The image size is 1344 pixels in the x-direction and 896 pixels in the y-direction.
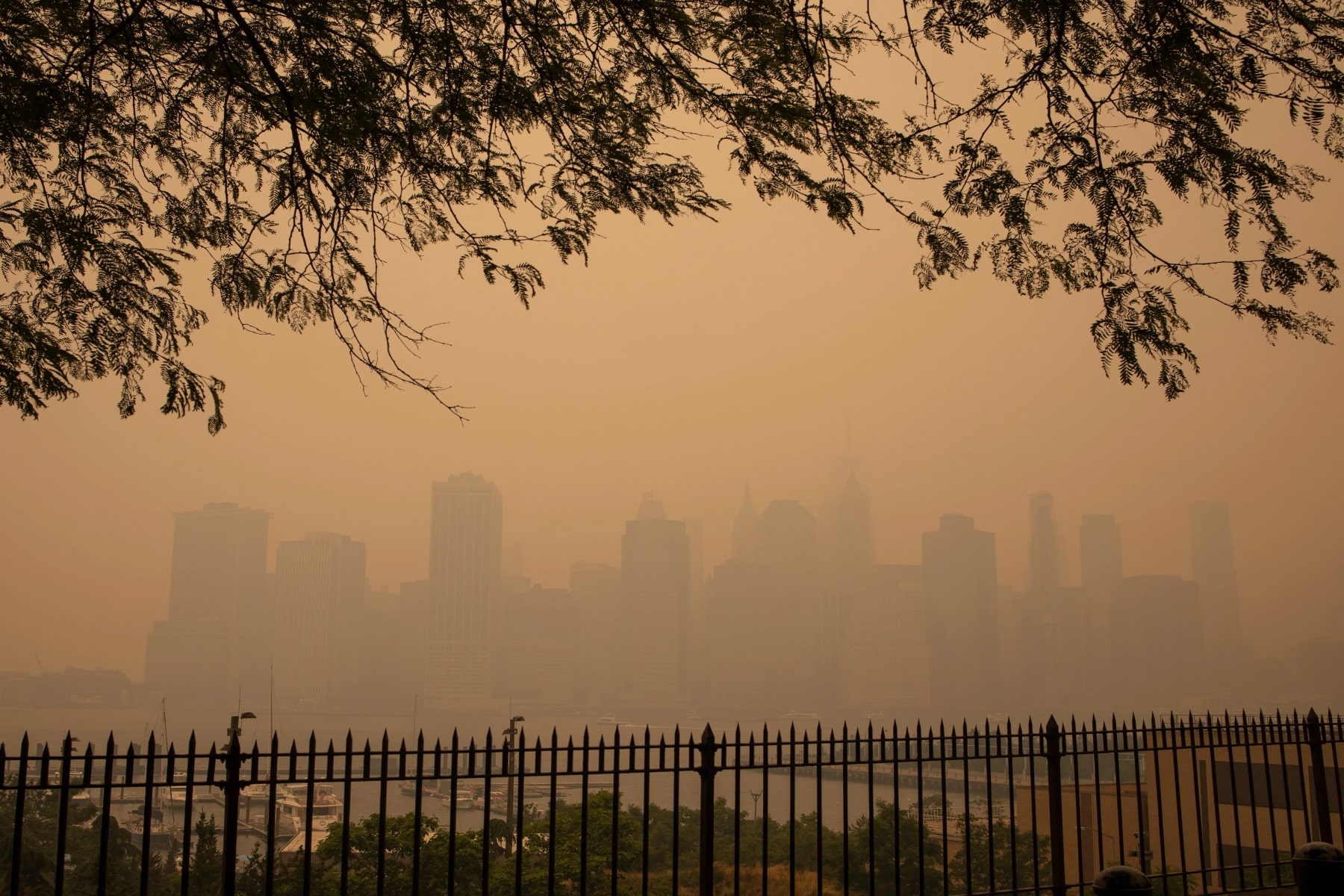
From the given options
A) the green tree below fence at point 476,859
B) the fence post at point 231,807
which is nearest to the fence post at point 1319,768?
the fence post at point 231,807

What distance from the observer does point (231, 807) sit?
20.5 feet

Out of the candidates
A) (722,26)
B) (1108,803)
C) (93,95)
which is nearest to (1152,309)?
(722,26)

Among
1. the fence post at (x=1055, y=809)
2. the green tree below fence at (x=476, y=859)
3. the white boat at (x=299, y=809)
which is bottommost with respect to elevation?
the white boat at (x=299, y=809)

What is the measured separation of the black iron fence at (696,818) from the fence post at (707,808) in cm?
2

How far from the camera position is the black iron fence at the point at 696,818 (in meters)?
6.50

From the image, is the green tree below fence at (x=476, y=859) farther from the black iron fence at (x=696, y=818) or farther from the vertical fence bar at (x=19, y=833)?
the vertical fence bar at (x=19, y=833)

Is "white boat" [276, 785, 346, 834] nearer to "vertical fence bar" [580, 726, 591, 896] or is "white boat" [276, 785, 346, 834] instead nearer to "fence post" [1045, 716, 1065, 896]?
"vertical fence bar" [580, 726, 591, 896]

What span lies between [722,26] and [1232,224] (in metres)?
3.20

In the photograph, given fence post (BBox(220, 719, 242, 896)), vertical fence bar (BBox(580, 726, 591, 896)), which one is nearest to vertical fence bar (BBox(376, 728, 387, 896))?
fence post (BBox(220, 719, 242, 896))

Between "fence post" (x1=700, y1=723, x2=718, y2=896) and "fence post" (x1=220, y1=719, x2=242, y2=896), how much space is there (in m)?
2.79

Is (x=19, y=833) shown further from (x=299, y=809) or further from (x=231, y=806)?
(x=299, y=809)

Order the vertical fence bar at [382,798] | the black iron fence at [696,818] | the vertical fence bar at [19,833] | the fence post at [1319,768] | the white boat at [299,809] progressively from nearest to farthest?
the vertical fence bar at [19,833] < the vertical fence bar at [382,798] < the black iron fence at [696,818] < the fence post at [1319,768] < the white boat at [299,809]

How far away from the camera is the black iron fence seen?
256 inches

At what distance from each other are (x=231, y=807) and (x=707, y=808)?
3288mm
